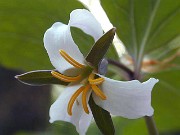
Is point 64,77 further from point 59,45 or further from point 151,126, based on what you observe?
point 151,126

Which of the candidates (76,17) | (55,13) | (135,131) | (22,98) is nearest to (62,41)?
(76,17)

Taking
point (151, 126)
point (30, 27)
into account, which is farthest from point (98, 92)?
point (30, 27)

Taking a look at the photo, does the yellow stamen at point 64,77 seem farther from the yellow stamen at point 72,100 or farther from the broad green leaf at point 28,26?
the broad green leaf at point 28,26

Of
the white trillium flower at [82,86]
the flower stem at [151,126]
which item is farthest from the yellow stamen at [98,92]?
the flower stem at [151,126]

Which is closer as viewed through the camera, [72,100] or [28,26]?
[72,100]

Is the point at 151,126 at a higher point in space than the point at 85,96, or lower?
lower

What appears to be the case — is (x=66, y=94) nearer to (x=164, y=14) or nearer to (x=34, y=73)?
(x=34, y=73)
